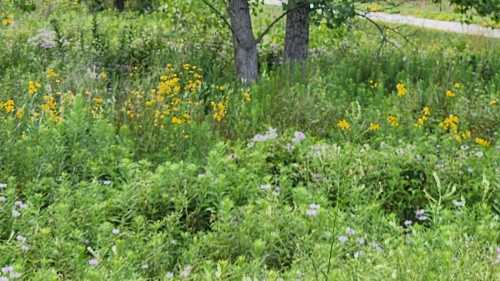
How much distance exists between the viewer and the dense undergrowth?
3.43m

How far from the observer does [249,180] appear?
455cm

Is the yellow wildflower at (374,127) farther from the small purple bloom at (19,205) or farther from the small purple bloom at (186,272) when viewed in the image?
the small purple bloom at (19,205)

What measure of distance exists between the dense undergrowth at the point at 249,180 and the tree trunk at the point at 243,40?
52 cm

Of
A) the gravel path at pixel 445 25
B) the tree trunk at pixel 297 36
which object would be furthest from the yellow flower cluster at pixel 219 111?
the gravel path at pixel 445 25

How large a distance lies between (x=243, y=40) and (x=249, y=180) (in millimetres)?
4078

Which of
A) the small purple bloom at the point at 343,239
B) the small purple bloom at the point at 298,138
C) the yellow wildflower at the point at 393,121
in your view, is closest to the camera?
the small purple bloom at the point at 343,239

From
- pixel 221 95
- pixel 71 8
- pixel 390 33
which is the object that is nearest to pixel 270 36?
pixel 390 33

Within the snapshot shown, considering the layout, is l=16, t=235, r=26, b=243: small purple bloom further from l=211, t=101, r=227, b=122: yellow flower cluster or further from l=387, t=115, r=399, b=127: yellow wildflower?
l=387, t=115, r=399, b=127: yellow wildflower

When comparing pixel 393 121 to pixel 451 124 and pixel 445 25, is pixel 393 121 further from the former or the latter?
pixel 445 25

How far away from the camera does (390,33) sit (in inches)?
594

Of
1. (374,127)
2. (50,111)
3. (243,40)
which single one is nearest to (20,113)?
(50,111)

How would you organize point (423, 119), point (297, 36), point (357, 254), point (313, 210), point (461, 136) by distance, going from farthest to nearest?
point (297, 36)
point (423, 119)
point (461, 136)
point (313, 210)
point (357, 254)

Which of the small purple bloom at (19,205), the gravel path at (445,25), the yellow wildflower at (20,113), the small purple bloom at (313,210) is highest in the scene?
the yellow wildflower at (20,113)

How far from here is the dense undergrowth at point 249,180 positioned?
3.43 metres
